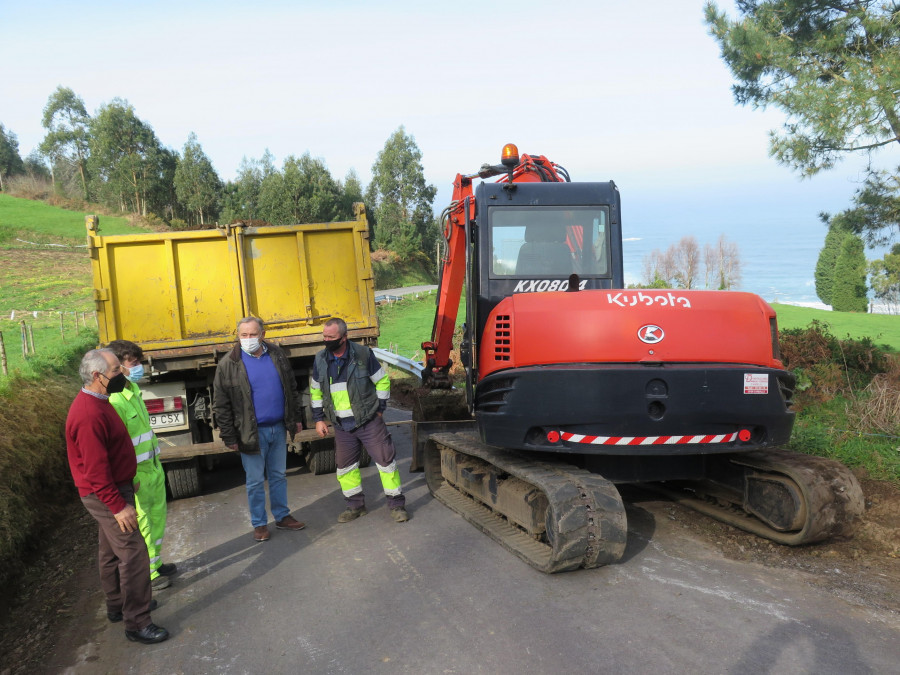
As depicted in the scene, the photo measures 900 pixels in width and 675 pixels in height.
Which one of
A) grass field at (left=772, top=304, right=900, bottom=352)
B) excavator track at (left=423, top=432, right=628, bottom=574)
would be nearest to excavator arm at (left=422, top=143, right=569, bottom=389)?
excavator track at (left=423, top=432, right=628, bottom=574)

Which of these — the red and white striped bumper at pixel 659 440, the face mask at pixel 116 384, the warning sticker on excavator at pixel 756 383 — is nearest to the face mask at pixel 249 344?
the face mask at pixel 116 384

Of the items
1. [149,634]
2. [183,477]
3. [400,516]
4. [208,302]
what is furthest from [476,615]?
[208,302]

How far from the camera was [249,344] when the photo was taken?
6004 millimetres

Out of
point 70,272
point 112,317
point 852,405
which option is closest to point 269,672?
point 112,317

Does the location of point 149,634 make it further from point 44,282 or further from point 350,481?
point 44,282

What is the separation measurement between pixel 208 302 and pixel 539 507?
4368 millimetres

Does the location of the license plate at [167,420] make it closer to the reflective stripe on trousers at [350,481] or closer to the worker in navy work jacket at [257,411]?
the worker in navy work jacket at [257,411]

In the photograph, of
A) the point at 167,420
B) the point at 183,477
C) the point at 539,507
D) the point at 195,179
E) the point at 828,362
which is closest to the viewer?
the point at 539,507

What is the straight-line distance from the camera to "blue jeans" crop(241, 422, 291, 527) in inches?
236

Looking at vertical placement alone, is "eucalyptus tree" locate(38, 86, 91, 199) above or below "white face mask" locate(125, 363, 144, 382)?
above

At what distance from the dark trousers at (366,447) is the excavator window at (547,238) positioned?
178 cm

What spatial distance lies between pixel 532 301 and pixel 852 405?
504cm

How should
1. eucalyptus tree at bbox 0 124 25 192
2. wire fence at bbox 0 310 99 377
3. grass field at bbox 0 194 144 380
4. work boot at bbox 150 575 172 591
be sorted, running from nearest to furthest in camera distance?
work boot at bbox 150 575 172 591, wire fence at bbox 0 310 99 377, grass field at bbox 0 194 144 380, eucalyptus tree at bbox 0 124 25 192

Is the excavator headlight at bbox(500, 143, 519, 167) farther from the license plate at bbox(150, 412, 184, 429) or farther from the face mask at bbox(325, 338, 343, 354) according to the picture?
the license plate at bbox(150, 412, 184, 429)
